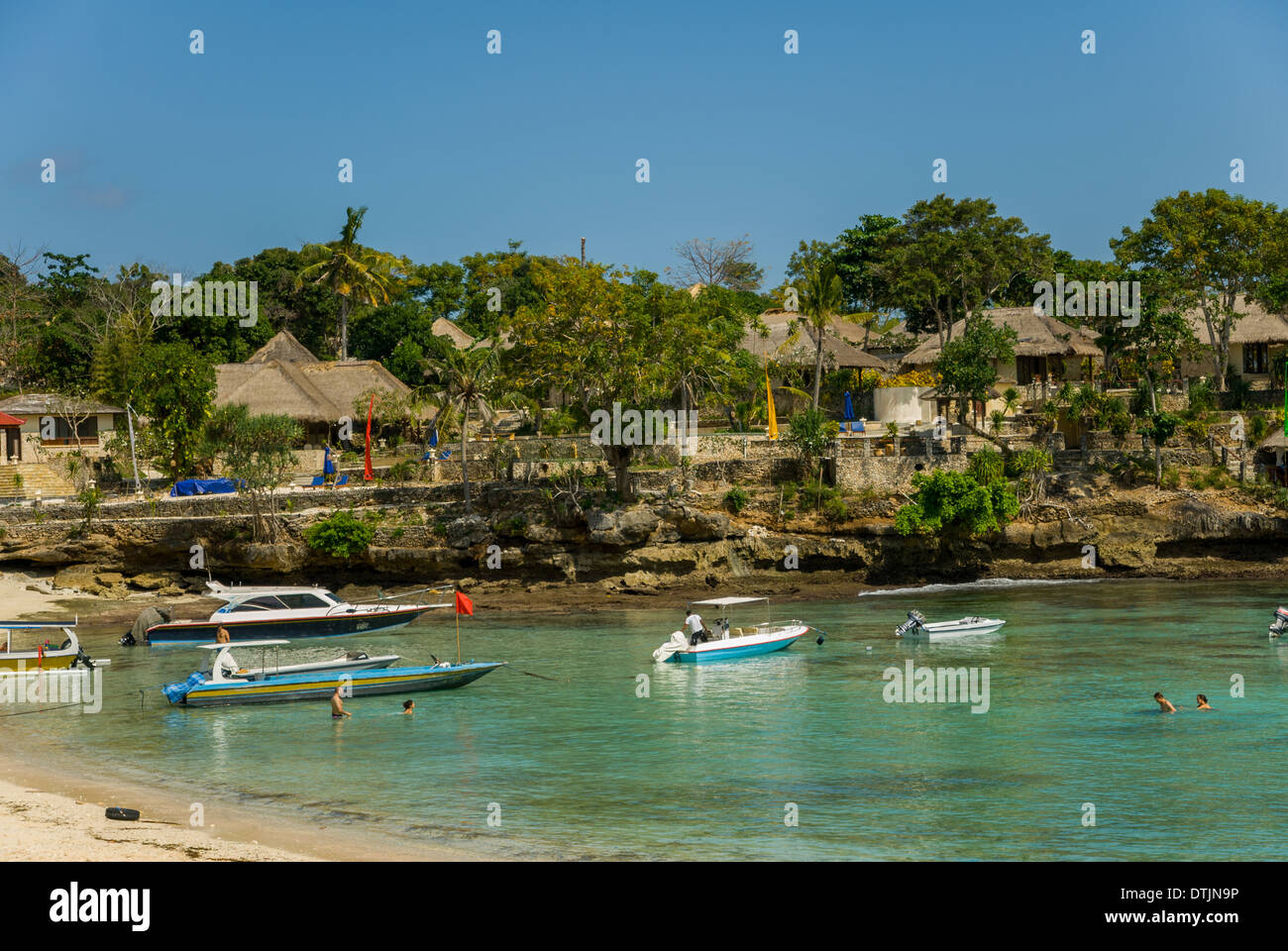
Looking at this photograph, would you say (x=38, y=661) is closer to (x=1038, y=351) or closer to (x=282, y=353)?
(x=282, y=353)

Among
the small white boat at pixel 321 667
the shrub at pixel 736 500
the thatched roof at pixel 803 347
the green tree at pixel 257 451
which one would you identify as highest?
the thatched roof at pixel 803 347

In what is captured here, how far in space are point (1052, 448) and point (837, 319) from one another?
92.9 ft

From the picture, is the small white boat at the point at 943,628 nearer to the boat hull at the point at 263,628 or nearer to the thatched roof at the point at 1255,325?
the boat hull at the point at 263,628

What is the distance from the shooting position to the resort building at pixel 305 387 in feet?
200

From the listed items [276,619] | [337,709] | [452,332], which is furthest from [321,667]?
[452,332]

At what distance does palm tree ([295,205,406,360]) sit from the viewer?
7306 centimetres

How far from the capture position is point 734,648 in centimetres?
3625

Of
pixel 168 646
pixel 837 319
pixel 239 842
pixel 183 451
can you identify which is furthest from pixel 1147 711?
pixel 837 319

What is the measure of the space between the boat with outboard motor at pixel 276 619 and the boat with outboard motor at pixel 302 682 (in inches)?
301

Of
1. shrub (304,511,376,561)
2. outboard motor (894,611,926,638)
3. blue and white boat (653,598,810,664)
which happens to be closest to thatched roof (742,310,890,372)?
shrub (304,511,376,561)

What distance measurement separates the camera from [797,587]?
48344mm

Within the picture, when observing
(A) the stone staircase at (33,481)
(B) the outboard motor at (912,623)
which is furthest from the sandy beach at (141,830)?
(A) the stone staircase at (33,481)

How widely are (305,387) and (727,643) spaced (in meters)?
34.9

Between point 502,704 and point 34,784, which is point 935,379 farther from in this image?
point 34,784
